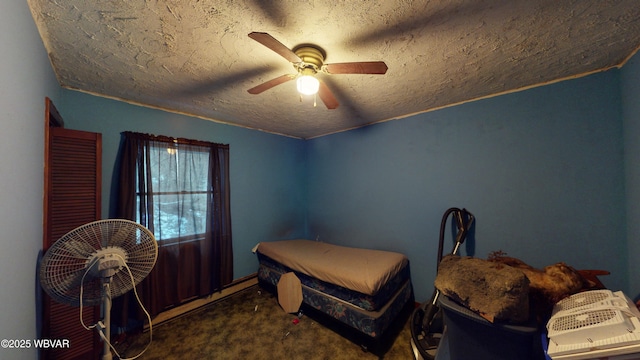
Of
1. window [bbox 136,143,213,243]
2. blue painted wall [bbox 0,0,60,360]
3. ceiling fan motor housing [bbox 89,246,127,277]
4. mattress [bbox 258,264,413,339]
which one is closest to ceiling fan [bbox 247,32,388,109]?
blue painted wall [bbox 0,0,60,360]

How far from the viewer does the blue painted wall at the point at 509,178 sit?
1.60 meters

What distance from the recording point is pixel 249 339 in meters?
1.96

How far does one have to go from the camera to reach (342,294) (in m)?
2.00

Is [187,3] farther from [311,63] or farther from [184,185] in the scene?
[184,185]

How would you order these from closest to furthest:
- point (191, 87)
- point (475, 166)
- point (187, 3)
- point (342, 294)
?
1. point (187, 3)
2. point (191, 87)
3. point (342, 294)
4. point (475, 166)

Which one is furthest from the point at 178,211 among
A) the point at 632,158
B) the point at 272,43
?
the point at 632,158

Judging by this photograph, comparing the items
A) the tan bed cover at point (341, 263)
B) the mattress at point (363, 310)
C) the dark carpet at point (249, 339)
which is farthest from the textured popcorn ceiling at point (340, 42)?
the dark carpet at point (249, 339)

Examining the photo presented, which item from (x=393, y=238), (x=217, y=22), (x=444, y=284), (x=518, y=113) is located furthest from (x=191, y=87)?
(x=518, y=113)

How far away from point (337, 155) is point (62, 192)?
9.69 feet

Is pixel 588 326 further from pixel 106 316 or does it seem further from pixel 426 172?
pixel 106 316

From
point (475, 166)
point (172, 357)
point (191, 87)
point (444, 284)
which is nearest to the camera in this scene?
point (444, 284)

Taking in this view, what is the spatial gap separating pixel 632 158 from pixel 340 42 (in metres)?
2.27

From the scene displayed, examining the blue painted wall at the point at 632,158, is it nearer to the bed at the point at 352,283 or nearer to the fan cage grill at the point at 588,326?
the fan cage grill at the point at 588,326

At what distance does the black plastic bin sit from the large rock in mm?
44
